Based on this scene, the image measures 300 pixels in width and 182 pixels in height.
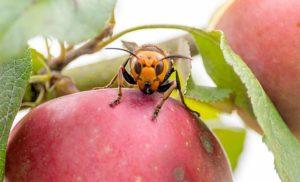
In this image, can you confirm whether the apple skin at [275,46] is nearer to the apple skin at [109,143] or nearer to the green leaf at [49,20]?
the apple skin at [109,143]

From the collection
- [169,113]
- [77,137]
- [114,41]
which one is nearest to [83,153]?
[77,137]

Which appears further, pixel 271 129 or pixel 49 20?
pixel 271 129

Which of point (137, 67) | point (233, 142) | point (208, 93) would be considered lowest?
point (233, 142)

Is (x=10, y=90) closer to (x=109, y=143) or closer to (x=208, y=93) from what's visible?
(x=109, y=143)

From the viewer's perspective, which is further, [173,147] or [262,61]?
[262,61]

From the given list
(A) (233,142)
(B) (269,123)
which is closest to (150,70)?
(B) (269,123)

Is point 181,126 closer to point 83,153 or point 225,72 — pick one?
point 83,153

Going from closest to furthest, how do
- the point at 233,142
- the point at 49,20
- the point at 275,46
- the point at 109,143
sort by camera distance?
the point at 49,20 → the point at 109,143 → the point at 275,46 → the point at 233,142

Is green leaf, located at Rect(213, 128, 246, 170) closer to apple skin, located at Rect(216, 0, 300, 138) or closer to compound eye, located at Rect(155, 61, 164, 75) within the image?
apple skin, located at Rect(216, 0, 300, 138)
